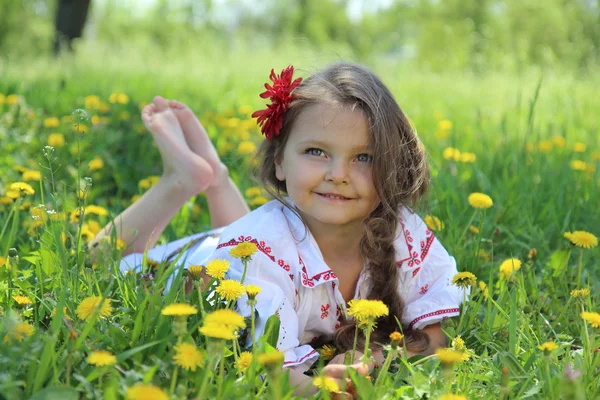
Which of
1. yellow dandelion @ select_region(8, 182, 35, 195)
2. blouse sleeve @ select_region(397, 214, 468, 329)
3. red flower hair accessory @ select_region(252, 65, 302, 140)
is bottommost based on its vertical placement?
blouse sleeve @ select_region(397, 214, 468, 329)

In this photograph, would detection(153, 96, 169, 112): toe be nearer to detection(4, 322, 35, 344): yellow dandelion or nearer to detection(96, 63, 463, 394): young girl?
detection(96, 63, 463, 394): young girl

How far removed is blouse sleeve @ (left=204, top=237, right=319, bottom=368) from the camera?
5.09 ft

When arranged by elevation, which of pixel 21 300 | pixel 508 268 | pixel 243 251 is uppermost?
pixel 243 251

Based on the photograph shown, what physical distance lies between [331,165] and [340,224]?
0.68 ft

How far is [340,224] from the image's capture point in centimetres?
185

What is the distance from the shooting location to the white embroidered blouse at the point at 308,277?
5.35 feet

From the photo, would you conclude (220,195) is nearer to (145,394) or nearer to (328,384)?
(328,384)

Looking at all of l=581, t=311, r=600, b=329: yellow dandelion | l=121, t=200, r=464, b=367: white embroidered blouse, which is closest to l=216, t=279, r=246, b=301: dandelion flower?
l=121, t=200, r=464, b=367: white embroidered blouse

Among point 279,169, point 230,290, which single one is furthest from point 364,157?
point 230,290

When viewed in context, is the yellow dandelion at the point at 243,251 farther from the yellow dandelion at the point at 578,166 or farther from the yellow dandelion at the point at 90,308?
the yellow dandelion at the point at 578,166

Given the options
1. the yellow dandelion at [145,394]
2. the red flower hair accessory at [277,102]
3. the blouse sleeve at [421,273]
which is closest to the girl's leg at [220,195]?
the red flower hair accessory at [277,102]

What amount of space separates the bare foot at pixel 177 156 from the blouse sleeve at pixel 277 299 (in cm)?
62

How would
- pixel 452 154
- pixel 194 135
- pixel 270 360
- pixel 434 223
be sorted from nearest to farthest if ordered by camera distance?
pixel 270 360, pixel 434 223, pixel 194 135, pixel 452 154

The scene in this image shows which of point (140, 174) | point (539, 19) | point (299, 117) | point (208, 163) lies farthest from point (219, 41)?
point (539, 19)
